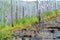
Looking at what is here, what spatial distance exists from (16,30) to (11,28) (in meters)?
0.08

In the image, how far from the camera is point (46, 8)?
3.40 meters

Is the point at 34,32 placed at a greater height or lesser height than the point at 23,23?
lesser

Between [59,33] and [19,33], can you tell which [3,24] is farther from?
[59,33]

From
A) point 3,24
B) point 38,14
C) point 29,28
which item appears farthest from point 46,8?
point 3,24

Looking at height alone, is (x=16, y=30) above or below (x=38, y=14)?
below

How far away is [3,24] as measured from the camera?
3410 millimetres

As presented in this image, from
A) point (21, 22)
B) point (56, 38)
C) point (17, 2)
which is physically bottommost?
point (56, 38)

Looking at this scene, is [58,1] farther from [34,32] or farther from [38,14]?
[34,32]

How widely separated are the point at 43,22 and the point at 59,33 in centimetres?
26

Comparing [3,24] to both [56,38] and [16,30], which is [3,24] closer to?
[16,30]

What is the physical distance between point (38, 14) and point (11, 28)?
423mm

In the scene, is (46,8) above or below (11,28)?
above

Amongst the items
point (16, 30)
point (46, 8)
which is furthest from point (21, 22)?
point (46, 8)

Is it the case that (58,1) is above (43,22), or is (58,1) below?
above
